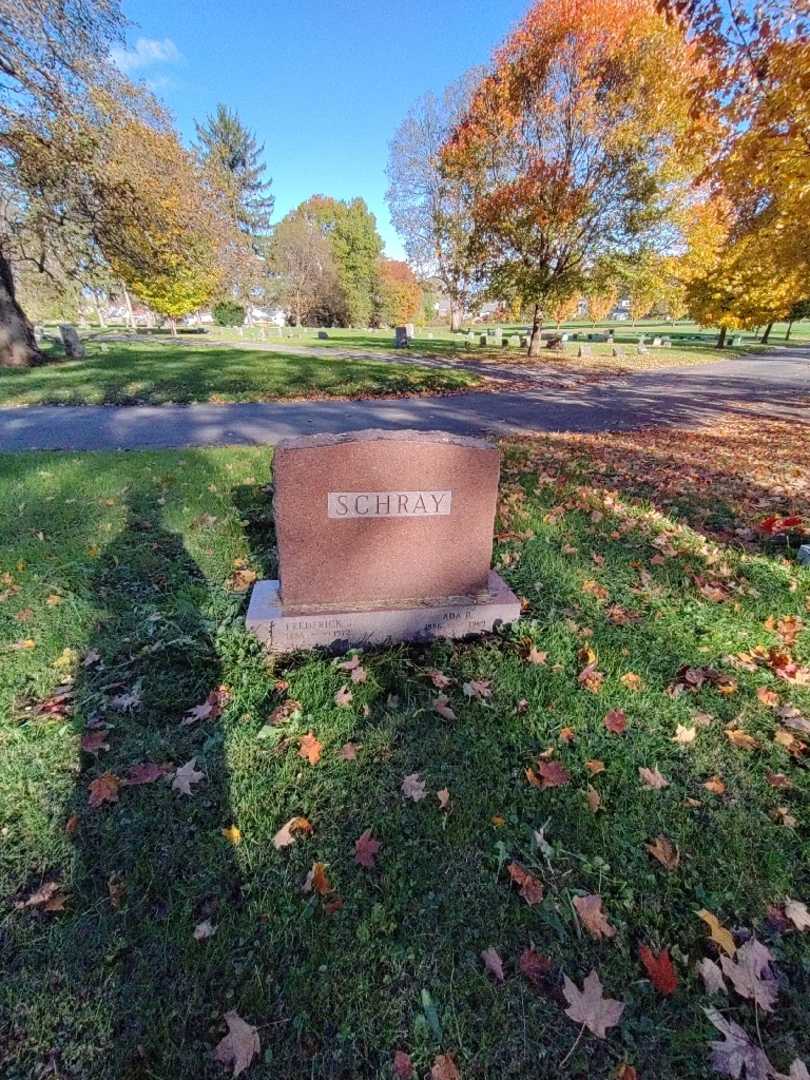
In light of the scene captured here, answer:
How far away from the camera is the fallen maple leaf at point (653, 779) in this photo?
7.73ft

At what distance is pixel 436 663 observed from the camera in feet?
10.4

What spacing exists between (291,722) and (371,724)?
0.41 metres

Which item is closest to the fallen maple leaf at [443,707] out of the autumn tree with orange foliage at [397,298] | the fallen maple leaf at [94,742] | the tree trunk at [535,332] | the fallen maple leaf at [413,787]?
the fallen maple leaf at [413,787]

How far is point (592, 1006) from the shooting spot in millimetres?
1621

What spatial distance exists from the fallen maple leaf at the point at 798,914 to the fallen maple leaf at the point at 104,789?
105 inches

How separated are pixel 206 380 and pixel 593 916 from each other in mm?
13326

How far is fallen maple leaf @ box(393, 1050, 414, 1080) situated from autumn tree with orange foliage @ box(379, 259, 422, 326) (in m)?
62.1

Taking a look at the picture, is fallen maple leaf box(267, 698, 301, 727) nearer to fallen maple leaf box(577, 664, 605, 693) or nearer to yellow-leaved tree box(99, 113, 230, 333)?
fallen maple leaf box(577, 664, 605, 693)

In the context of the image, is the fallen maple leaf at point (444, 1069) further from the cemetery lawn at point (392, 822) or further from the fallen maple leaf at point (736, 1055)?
the fallen maple leaf at point (736, 1055)

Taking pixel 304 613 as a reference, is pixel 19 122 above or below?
above

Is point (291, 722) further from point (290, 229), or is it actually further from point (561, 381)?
point (290, 229)

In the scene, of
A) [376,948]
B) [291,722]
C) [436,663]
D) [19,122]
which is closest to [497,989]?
[376,948]

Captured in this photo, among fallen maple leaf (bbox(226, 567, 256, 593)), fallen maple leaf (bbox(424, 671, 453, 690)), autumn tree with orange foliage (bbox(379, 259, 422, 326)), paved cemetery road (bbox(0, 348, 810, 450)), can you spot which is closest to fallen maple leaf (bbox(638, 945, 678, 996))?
fallen maple leaf (bbox(424, 671, 453, 690))

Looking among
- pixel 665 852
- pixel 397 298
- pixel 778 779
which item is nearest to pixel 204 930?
pixel 665 852
